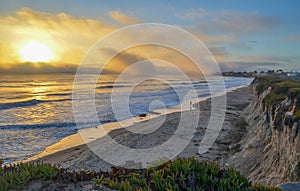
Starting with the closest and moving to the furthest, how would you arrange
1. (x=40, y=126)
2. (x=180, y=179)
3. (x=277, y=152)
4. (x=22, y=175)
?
1. (x=22, y=175)
2. (x=180, y=179)
3. (x=277, y=152)
4. (x=40, y=126)

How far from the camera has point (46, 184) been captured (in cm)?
450

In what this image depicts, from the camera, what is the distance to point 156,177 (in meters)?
4.69

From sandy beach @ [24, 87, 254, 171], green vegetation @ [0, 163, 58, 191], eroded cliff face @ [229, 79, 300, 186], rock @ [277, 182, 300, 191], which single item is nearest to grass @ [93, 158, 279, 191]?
rock @ [277, 182, 300, 191]

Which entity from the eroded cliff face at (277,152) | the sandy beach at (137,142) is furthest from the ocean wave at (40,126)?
the eroded cliff face at (277,152)

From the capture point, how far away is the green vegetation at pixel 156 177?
175 inches

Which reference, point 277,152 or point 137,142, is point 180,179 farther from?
point 137,142

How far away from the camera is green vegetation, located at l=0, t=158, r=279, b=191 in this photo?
4438mm

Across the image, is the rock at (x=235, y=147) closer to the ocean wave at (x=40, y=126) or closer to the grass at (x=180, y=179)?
the grass at (x=180, y=179)

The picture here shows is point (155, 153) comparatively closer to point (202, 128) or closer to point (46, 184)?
point (202, 128)

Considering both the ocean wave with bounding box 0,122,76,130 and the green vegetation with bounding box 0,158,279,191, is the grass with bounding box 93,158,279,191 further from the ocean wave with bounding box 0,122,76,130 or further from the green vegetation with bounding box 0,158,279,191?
the ocean wave with bounding box 0,122,76,130

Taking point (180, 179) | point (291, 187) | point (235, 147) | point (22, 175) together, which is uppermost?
point (22, 175)

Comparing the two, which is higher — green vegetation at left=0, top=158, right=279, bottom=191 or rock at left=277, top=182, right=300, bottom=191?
green vegetation at left=0, top=158, right=279, bottom=191

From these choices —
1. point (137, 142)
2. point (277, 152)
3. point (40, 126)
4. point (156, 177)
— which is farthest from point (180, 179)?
point (40, 126)

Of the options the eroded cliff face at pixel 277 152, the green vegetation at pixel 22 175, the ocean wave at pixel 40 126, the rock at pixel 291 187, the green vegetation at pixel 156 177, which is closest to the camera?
the green vegetation at pixel 22 175
